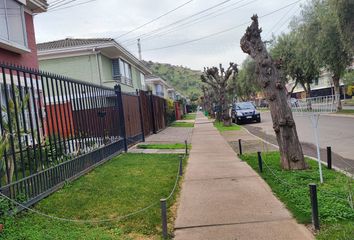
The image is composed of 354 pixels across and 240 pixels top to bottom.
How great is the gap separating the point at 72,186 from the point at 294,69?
38851 mm

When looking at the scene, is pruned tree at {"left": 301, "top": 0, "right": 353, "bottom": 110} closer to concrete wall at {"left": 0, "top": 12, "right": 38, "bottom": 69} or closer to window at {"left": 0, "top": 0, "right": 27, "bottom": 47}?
concrete wall at {"left": 0, "top": 12, "right": 38, "bottom": 69}

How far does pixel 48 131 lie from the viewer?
7.03 m

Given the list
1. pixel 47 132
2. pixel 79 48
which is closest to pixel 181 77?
pixel 79 48

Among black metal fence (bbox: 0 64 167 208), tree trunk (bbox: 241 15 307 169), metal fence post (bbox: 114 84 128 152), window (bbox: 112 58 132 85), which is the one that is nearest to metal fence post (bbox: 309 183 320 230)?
tree trunk (bbox: 241 15 307 169)

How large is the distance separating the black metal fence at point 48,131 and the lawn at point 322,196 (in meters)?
3.79

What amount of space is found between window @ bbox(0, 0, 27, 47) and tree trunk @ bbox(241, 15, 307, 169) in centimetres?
775

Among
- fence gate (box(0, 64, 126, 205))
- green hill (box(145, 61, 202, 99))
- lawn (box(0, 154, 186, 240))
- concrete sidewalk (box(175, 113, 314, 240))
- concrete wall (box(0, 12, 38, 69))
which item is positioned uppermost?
green hill (box(145, 61, 202, 99))

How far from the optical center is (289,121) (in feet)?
27.4

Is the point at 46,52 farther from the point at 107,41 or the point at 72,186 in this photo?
the point at 72,186

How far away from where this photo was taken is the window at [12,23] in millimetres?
12453

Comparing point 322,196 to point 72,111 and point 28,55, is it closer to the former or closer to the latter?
point 72,111

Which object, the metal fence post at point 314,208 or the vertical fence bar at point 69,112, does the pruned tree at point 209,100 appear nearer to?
the vertical fence bar at point 69,112

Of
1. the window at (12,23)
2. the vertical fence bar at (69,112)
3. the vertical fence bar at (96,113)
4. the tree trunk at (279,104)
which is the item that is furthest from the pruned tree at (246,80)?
the vertical fence bar at (69,112)

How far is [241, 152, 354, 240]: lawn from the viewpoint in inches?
179
